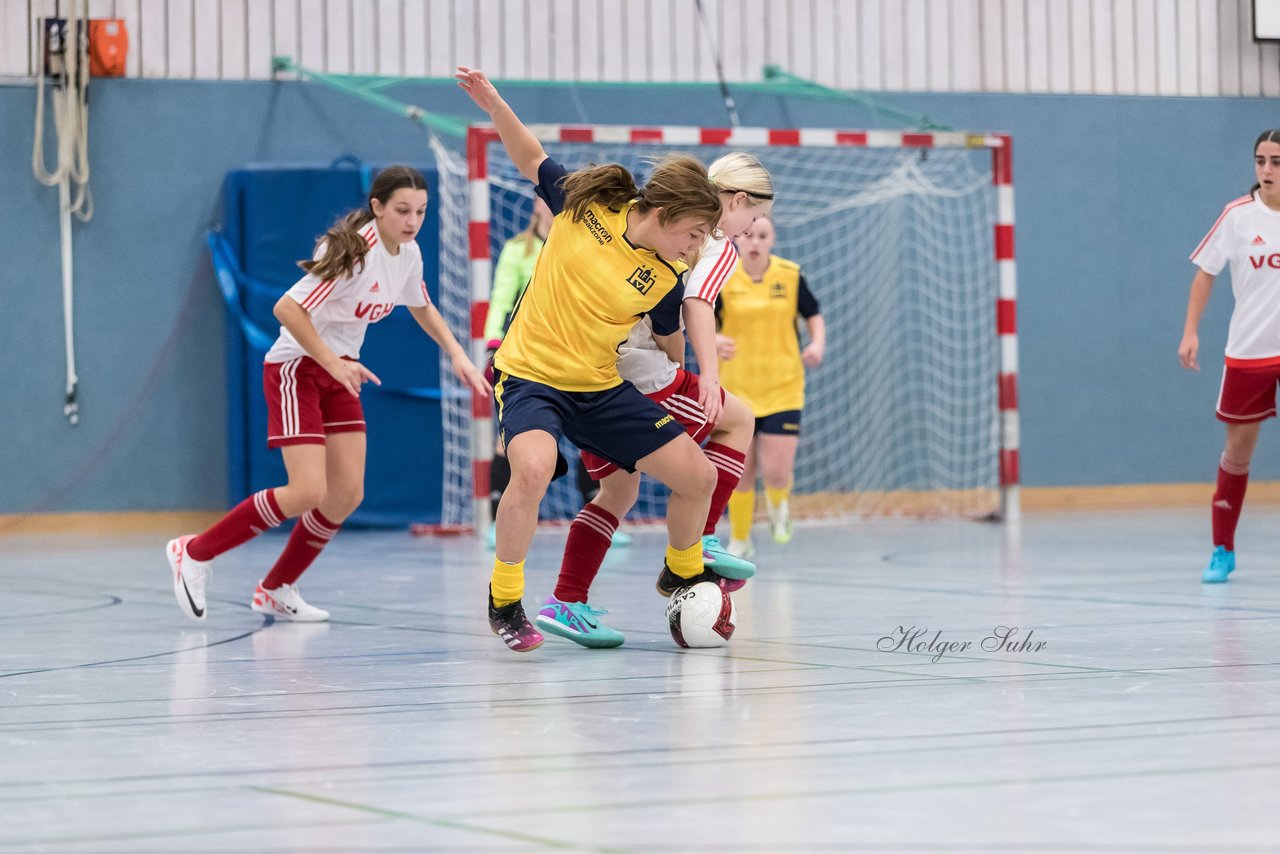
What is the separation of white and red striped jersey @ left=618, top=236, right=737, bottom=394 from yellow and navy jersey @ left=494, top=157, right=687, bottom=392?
0.30 m

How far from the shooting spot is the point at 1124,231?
13055 mm

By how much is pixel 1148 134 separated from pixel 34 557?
28.1 ft

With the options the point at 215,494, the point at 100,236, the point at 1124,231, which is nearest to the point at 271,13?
the point at 100,236

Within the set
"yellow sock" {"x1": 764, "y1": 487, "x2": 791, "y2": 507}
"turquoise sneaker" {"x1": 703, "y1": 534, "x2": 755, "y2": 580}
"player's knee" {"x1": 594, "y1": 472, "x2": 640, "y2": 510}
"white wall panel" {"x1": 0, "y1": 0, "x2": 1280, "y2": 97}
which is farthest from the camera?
"white wall panel" {"x1": 0, "y1": 0, "x2": 1280, "y2": 97}

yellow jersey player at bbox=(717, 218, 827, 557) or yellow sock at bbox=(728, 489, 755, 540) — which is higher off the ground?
yellow jersey player at bbox=(717, 218, 827, 557)

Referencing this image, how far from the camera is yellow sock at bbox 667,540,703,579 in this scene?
15.8 feet

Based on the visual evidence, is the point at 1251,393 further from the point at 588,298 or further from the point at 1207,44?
the point at 1207,44

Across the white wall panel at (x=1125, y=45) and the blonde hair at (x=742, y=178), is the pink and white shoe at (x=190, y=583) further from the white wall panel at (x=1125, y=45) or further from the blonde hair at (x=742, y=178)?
the white wall panel at (x=1125, y=45)

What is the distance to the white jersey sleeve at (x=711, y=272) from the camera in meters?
4.96

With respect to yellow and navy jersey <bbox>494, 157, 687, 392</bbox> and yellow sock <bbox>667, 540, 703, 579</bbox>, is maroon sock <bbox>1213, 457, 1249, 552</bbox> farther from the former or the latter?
yellow and navy jersey <bbox>494, 157, 687, 392</bbox>

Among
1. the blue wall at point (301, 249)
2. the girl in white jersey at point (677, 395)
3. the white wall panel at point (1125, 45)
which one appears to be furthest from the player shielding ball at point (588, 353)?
the white wall panel at point (1125, 45)

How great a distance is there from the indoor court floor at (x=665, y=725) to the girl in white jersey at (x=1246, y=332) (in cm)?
32

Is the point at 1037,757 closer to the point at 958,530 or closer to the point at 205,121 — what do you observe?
the point at 958,530

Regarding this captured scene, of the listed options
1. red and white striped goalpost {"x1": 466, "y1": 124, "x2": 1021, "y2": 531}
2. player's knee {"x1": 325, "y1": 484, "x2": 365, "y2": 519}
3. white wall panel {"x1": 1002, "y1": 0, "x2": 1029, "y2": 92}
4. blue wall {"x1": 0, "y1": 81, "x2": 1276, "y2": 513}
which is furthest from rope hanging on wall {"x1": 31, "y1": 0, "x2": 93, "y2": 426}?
white wall panel {"x1": 1002, "y1": 0, "x2": 1029, "y2": 92}
